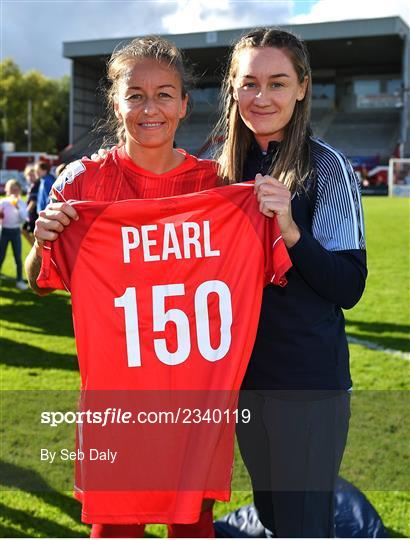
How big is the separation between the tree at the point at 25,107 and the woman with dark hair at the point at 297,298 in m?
60.1

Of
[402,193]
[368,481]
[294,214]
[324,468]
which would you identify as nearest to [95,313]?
[294,214]

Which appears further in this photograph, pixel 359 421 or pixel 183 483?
pixel 359 421

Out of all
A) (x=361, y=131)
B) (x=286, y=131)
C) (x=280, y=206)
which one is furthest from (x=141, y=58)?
(x=361, y=131)

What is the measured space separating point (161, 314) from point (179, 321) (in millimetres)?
64

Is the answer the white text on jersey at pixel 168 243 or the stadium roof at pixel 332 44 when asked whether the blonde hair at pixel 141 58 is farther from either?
the stadium roof at pixel 332 44

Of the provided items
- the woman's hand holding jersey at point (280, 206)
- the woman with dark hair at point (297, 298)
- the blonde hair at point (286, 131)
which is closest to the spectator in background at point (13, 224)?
the blonde hair at point (286, 131)

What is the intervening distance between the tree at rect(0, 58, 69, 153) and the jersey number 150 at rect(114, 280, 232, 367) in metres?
60.1

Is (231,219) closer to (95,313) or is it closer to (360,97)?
(95,313)

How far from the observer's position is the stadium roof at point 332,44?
35062 millimetres

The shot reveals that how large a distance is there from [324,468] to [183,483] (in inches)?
18.5

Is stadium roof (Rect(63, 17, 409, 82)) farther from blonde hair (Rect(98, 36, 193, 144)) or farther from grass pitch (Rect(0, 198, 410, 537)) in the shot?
blonde hair (Rect(98, 36, 193, 144))

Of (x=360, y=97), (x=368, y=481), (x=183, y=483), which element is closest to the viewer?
(x=183, y=483)

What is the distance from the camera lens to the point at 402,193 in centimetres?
3259

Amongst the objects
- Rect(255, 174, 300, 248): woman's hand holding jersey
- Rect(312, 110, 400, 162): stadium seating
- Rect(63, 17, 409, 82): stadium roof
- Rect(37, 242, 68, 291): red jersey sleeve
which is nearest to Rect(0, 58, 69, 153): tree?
Rect(63, 17, 409, 82): stadium roof
